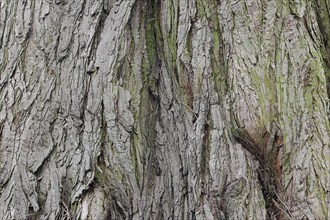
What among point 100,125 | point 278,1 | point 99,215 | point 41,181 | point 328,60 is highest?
point 278,1

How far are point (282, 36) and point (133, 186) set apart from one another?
95 centimetres

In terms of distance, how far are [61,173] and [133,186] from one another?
0.32m

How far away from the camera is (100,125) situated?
2.41 meters

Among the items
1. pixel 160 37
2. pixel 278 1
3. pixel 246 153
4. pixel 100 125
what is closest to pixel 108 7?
pixel 160 37

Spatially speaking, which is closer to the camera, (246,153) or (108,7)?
(246,153)

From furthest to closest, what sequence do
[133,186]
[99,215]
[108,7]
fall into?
[108,7] → [133,186] → [99,215]

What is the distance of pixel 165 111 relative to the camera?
261 cm

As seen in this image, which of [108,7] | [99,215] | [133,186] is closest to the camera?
[99,215]

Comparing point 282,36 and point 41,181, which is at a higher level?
point 282,36

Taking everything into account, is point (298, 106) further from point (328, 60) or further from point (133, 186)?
point (133, 186)

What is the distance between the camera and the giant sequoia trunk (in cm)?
228

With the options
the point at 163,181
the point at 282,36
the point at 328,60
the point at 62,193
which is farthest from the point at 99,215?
the point at 328,60

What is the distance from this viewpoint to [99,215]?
7.37 feet

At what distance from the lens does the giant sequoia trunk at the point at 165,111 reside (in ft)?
7.47
